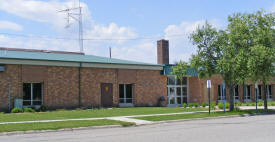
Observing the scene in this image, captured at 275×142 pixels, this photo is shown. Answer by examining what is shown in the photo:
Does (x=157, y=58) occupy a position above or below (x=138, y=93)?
above

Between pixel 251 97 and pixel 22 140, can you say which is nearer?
pixel 22 140

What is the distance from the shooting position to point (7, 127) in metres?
13.9

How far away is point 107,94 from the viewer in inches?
1145

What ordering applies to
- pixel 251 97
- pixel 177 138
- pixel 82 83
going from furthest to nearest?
pixel 251 97, pixel 82 83, pixel 177 138

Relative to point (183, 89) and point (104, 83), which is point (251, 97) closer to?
point (183, 89)

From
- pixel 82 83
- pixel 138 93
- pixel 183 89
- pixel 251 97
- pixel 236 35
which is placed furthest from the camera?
pixel 251 97

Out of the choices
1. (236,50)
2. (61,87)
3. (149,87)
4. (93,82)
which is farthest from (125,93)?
(236,50)

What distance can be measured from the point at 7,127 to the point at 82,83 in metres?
13.6

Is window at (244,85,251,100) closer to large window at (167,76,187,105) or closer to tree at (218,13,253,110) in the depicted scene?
large window at (167,76,187,105)

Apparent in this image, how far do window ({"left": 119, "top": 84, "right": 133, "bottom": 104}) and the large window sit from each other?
5.34 meters

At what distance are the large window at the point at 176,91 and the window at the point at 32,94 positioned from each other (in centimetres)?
1419

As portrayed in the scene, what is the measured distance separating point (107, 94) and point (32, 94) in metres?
6.79

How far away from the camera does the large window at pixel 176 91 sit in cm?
3438

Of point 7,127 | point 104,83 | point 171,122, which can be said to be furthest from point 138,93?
point 7,127
